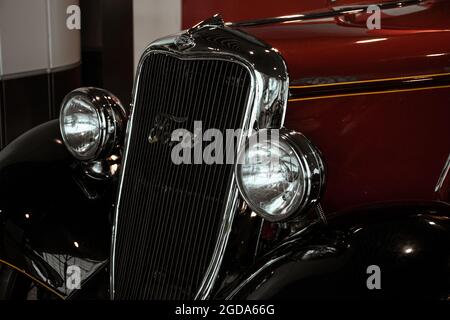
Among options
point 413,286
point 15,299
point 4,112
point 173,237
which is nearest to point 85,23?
point 4,112

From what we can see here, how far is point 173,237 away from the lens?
1762 millimetres

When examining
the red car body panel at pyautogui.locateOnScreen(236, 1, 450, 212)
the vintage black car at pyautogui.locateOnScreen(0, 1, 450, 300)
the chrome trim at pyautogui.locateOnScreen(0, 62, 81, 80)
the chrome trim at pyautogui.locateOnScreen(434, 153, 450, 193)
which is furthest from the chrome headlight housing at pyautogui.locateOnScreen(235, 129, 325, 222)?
the chrome trim at pyautogui.locateOnScreen(0, 62, 81, 80)

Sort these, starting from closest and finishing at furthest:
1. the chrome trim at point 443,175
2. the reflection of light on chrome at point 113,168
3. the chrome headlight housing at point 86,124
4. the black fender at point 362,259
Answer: the black fender at point 362,259 → the chrome trim at point 443,175 → the chrome headlight housing at point 86,124 → the reflection of light on chrome at point 113,168

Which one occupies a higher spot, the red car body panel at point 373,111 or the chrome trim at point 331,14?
the chrome trim at point 331,14

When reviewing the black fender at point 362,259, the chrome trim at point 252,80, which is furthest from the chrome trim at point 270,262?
the chrome trim at point 252,80

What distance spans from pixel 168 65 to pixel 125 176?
0.38 metres

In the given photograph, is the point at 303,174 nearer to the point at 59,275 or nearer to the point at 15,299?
the point at 59,275

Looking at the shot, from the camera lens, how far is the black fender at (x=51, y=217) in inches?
76.5

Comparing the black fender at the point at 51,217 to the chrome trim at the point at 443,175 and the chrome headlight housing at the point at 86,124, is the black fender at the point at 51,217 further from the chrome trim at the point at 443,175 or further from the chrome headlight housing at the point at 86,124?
the chrome trim at the point at 443,175

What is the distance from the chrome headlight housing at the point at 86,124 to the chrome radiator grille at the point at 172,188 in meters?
0.17

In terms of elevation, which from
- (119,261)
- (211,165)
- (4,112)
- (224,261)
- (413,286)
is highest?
(211,165)

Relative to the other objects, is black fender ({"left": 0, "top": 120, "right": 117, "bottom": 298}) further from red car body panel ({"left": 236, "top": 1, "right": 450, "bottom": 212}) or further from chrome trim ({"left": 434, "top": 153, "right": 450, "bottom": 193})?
chrome trim ({"left": 434, "top": 153, "right": 450, "bottom": 193})

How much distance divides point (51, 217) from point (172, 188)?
47 cm

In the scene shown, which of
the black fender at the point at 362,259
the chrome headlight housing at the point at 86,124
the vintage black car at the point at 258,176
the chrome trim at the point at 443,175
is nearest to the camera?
the black fender at the point at 362,259
